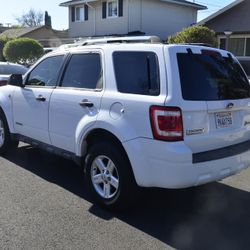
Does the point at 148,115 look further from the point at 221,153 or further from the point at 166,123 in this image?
the point at 221,153

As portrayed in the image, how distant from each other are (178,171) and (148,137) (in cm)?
44

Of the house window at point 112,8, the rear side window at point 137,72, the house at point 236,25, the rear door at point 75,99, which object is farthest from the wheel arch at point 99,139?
the house window at point 112,8

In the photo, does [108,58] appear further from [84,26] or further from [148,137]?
[84,26]

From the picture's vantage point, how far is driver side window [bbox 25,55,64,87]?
5.51m

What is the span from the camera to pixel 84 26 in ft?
107

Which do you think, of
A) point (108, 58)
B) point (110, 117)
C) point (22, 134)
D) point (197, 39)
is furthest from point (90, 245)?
point (197, 39)

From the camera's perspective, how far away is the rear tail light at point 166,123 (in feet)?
12.7

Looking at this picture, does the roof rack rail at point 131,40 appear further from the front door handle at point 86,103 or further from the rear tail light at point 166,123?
the rear tail light at point 166,123

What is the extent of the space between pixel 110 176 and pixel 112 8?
27310 millimetres

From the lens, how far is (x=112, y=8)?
30219 millimetres

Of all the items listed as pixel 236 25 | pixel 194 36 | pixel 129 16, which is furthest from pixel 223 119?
pixel 129 16

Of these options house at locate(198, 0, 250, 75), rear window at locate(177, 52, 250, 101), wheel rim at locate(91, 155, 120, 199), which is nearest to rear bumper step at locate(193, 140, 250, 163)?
rear window at locate(177, 52, 250, 101)

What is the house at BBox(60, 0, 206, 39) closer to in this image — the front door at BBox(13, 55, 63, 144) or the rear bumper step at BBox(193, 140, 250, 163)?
the front door at BBox(13, 55, 63, 144)

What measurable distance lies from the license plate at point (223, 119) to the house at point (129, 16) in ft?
83.1
